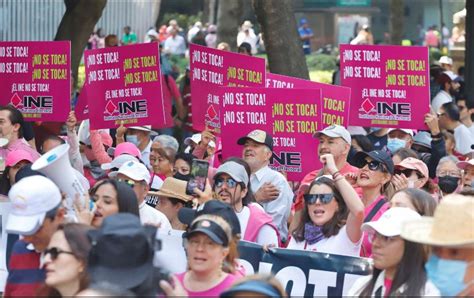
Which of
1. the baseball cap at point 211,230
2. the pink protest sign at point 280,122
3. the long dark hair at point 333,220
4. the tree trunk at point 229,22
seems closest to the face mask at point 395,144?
the pink protest sign at point 280,122

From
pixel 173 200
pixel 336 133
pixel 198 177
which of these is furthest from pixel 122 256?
pixel 336 133

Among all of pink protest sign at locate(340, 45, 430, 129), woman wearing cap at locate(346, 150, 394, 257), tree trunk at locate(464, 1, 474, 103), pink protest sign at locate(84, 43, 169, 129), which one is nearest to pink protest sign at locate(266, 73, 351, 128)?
pink protest sign at locate(340, 45, 430, 129)

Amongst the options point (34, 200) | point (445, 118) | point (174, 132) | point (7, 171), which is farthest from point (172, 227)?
point (174, 132)

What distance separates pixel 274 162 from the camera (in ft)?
38.8

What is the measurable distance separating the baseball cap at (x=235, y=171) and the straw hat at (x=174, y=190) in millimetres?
636

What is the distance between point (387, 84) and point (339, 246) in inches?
185

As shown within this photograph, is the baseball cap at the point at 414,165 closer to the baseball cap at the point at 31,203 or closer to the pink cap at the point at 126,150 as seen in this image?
the pink cap at the point at 126,150

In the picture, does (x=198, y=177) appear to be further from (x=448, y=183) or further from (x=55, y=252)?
(x=55, y=252)

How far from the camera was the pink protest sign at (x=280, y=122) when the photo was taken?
11.8m

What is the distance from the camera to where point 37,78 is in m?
13.7

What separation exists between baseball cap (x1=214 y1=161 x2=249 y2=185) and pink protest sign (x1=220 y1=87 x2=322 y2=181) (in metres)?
1.96

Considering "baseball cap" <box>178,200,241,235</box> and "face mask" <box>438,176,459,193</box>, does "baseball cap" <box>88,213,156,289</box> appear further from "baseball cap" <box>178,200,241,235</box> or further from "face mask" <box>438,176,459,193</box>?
"face mask" <box>438,176,459,193</box>

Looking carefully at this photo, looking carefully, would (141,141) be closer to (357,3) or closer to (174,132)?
(174,132)

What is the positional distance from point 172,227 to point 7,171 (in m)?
1.53
